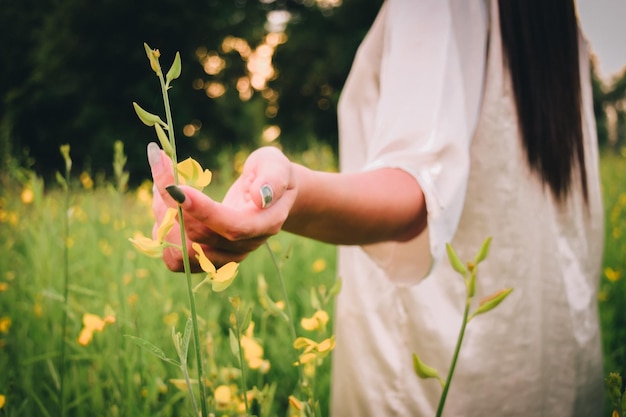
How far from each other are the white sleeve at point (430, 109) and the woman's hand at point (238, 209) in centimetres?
16

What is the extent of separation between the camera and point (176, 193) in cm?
29

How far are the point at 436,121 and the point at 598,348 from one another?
55cm

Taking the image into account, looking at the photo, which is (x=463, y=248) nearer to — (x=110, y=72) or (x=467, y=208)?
(x=467, y=208)

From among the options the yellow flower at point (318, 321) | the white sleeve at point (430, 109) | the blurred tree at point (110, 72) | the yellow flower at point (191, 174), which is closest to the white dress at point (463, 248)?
the white sleeve at point (430, 109)

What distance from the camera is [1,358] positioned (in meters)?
0.97

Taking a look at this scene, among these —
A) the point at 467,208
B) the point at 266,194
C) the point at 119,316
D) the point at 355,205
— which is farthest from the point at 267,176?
the point at 119,316

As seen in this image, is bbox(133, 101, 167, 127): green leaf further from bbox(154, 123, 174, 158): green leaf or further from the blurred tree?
the blurred tree

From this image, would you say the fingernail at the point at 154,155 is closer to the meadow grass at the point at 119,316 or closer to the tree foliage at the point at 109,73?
the meadow grass at the point at 119,316

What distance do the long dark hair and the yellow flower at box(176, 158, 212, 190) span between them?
20.1 inches

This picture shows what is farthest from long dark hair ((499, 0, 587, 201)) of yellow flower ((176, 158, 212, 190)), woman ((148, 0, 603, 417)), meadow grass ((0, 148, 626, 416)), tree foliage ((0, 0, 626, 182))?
tree foliage ((0, 0, 626, 182))

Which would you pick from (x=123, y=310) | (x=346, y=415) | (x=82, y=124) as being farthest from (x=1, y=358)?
(x=82, y=124)

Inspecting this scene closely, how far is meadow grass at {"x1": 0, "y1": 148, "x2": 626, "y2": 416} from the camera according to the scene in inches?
30.5

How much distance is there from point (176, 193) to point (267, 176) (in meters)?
0.10

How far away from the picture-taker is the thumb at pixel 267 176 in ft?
1.17
